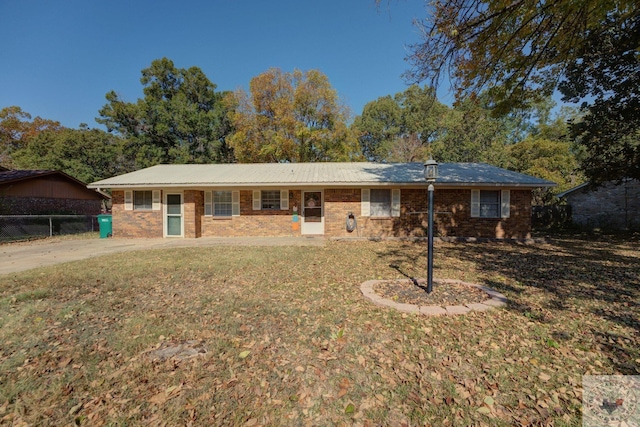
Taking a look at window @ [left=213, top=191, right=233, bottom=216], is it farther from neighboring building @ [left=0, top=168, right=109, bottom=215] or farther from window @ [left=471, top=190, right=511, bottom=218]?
window @ [left=471, top=190, right=511, bottom=218]

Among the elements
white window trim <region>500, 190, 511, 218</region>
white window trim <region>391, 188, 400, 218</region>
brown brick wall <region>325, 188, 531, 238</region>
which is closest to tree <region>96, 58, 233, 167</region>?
brown brick wall <region>325, 188, 531, 238</region>

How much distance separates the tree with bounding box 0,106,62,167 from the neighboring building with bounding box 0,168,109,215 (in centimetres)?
2167

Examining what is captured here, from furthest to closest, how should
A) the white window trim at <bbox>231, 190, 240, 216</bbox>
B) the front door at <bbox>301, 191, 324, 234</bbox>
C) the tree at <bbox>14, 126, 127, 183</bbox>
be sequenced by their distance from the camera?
the tree at <bbox>14, 126, 127, 183</bbox> < the front door at <bbox>301, 191, 324, 234</bbox> < the white window trim at <bbox>231, 190, 240, 216</bbox>

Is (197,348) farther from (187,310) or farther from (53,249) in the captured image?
(53,249)

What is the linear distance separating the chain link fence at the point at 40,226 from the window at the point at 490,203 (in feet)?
58.3

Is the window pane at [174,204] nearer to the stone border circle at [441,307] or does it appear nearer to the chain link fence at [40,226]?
the chain link fence at [40,226]

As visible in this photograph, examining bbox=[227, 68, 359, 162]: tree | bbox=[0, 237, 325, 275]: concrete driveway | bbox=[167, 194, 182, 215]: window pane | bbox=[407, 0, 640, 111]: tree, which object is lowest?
bbox=[0, 237, 325, 275]: concrete driveway

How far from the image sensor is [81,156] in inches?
1026

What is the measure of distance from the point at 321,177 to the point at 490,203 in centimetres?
715

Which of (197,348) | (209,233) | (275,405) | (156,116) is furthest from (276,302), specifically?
(156,116)

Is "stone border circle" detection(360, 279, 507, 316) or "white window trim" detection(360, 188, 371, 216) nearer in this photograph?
"stone border circle" detection(360, 279, 507, 316)

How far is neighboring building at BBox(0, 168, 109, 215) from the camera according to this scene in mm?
13890

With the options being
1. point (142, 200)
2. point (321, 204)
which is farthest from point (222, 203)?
point (321, 204)

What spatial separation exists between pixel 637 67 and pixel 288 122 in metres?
17.5
